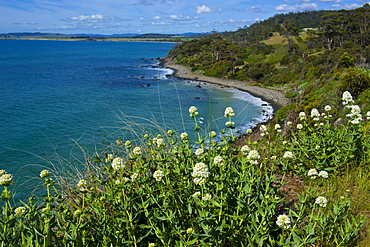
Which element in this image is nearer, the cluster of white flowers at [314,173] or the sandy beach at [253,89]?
the cluster of white flowers at [314,173]

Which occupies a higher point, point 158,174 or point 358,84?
point 158,174

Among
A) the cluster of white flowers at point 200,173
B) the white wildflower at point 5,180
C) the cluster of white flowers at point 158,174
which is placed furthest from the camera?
A: the cluster of white flowers at point 158,174

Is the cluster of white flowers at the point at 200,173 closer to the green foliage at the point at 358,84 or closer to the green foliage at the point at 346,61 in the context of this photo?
the green foliage at the point at 358,84

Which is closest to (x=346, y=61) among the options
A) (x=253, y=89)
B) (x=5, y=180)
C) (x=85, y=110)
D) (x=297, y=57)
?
(x=253, y=89)

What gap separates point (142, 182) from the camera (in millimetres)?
3068

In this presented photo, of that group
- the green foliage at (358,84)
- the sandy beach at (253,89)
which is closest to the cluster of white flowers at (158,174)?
the green foliage at (358,84)

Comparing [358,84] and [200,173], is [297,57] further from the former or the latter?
[200,173]

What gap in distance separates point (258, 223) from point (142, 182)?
4.29 feet

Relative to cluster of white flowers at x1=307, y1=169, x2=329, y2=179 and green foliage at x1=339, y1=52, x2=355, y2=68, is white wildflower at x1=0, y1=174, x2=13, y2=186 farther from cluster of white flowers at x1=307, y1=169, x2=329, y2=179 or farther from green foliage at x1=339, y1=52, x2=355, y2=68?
green foliage at x1=339, y1=52, x2=355, y2=68

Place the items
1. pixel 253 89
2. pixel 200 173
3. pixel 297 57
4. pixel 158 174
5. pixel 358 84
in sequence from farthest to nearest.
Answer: pixel 297 57, pixel 253 89, pixel 358 84, pixel 158 174, pixel 200 173

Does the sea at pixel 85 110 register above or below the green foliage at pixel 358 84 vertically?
below

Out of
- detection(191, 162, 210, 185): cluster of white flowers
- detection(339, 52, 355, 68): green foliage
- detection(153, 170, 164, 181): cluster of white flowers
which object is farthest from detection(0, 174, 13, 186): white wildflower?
detection(339, 52, 355, 68): green foliage

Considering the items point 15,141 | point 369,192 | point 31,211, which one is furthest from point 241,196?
point 15,141

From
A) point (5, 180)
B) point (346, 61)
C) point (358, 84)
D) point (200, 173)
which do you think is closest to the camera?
point (5, 180)
